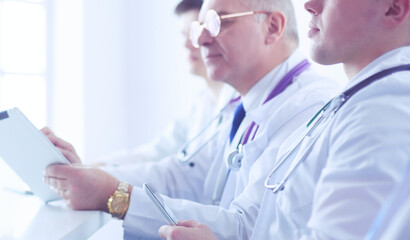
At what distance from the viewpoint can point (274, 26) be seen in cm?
149

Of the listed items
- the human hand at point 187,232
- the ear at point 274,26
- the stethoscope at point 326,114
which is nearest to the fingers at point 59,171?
the human hand at point 187,232

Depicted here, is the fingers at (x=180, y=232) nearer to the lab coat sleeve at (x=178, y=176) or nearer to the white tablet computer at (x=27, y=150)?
the white tablet computer at (x=27, y=150)

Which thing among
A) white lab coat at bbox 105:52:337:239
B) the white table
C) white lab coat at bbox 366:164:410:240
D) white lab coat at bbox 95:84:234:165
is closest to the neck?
white lab coat at bbox 95:84:234:165

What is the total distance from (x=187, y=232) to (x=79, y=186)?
1.17 feet

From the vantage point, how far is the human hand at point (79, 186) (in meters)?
1.14

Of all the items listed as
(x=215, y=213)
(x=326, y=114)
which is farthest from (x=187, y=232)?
(x=326, y=114)

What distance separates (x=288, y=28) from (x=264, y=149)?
491 mm

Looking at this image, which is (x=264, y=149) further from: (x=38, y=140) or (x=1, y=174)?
(x=1, y=174)

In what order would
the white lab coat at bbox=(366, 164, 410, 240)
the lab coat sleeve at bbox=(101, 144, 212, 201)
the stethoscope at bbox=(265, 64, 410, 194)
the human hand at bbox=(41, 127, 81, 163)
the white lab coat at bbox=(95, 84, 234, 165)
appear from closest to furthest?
1. the white lab coat at bbox=(366, 164, 410, 240)
2. the stethoscope at bbox=(265, 64, 410, 194)
3. the human hand at bbox=(41, 127, 81, 163)
4. the lab coat sleeve at bbox=(101, 144, 212, 201)
5. the white lab coat at bbox=(95, 84, 234, 165)

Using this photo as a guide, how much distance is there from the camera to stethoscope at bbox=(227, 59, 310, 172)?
1265 millimetres

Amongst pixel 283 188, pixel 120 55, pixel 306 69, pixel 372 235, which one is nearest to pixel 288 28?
pixel 306 69

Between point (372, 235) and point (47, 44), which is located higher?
point (47, 44)

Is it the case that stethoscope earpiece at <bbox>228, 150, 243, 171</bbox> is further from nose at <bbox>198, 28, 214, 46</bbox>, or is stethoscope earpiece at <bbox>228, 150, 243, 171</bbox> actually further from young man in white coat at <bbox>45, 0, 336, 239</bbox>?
nose at <bbox>198, 28, 214, 46</bbox>

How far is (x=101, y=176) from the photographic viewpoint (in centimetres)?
118
